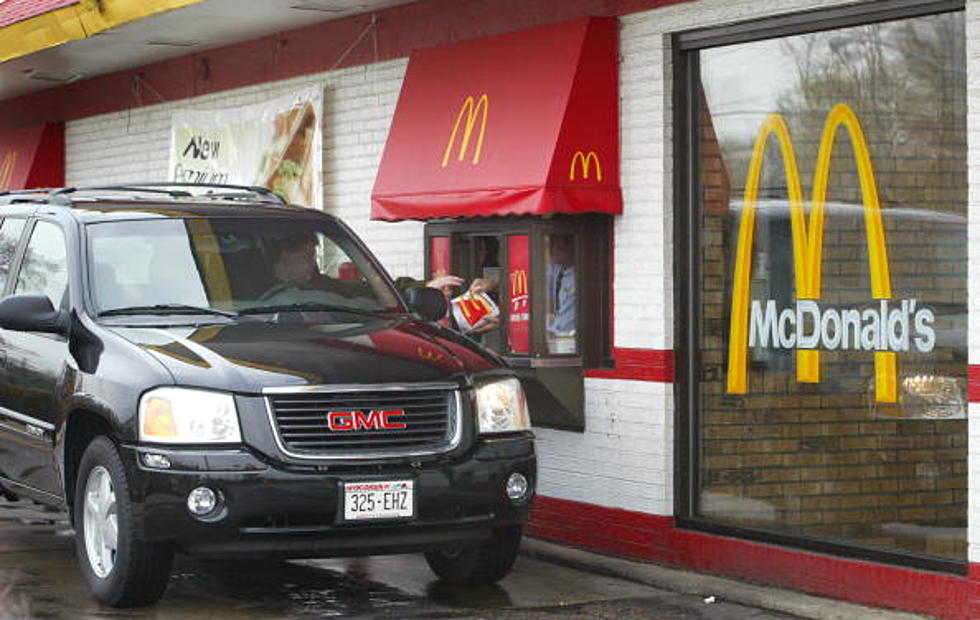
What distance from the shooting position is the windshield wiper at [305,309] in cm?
912

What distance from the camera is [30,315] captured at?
29.3 feet

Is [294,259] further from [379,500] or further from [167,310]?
[379,500]

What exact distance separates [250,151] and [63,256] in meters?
5.77

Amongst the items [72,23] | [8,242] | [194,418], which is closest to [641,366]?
[194,418]

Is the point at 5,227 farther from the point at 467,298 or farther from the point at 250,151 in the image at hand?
the point at 250,151

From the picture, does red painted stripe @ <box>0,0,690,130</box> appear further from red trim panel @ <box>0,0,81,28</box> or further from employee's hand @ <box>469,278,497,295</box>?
employee's hand @ <box>469,278,497,295</box>

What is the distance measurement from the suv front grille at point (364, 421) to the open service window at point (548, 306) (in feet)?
8.22

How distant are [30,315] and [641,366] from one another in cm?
331

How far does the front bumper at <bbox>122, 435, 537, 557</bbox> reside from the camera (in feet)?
26.1

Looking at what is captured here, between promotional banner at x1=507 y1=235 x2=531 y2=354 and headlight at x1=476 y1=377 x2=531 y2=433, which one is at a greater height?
promotional banner at x1=507 y1=235 x2=531 y2=354

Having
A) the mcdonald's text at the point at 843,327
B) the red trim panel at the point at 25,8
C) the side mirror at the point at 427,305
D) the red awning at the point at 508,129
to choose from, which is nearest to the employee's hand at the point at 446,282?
the red awning at the point at 508,129

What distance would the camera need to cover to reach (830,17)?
9.10 metres

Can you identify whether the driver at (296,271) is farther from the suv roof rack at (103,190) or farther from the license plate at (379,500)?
the license plate at (379,500)

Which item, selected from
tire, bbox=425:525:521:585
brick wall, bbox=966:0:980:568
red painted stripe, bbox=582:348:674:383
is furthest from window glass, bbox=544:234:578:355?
brick wall, bbox=966:0:980:568
